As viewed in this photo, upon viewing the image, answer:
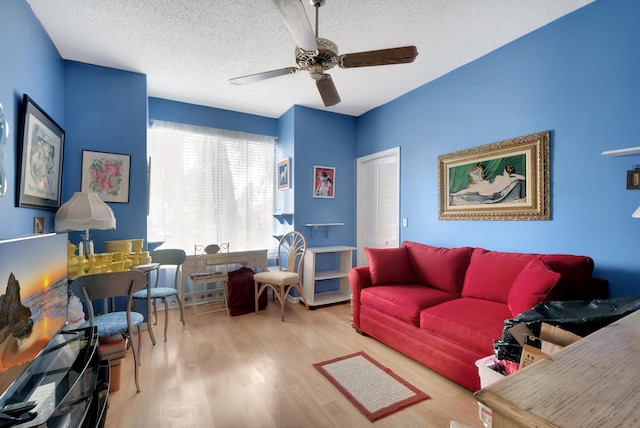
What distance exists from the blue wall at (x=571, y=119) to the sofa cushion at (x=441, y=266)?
0.97 feet

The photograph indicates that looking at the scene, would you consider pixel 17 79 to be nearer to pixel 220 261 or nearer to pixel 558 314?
pixel 220 261

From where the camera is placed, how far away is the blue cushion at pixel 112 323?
195cm

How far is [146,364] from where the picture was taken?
7.45ft

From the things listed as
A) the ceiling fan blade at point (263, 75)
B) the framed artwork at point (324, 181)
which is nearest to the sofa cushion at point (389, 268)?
the framed artwork at point (324, 181)

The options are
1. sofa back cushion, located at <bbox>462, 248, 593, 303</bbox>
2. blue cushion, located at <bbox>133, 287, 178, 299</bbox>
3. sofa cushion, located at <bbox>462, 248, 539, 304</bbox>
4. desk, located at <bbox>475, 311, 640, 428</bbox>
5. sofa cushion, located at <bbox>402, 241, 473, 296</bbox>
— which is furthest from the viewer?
blue cushion, located at <bbox>133, 287, 178, 299</bbox>

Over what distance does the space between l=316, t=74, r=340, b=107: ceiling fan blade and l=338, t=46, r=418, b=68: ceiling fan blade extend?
0.19 m

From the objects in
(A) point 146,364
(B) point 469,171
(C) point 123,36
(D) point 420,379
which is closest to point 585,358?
(D) point 420,379

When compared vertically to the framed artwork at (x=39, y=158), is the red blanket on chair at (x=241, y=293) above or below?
below

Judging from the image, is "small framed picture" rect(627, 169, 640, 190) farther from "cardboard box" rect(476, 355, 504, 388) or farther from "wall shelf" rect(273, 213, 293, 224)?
"wall shelf" rect(273, 213, 293, 224)

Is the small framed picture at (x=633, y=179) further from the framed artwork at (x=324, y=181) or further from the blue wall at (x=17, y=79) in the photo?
the blue wall at (x=17, y=79)

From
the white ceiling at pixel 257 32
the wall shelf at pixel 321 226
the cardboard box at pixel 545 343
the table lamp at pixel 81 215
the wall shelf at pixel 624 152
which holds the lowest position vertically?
the cardboard box at pixel 545 343

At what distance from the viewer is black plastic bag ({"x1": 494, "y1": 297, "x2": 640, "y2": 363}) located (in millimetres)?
1321

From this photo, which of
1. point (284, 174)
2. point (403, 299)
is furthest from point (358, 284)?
point (284, 174)

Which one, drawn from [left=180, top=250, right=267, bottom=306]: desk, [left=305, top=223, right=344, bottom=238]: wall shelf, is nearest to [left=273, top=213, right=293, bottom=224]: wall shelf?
[left=305, top=223, right=344, bottom=238]: wall shelf
